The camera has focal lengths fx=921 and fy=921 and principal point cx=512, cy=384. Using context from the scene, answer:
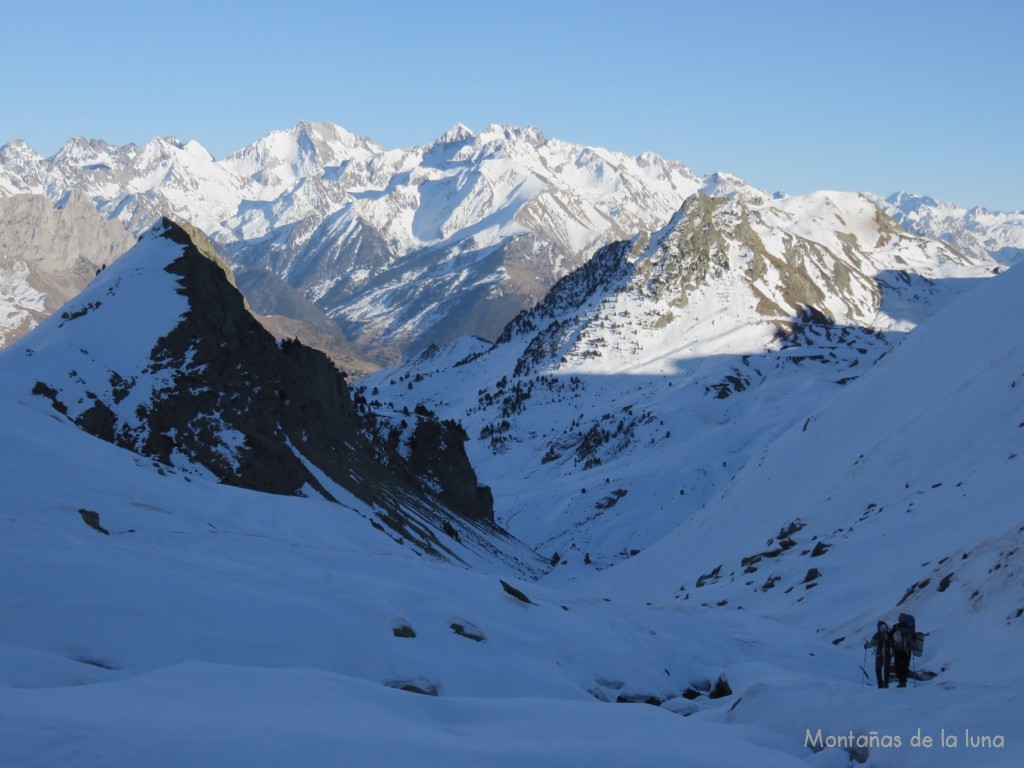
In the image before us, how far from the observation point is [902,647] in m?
16.9

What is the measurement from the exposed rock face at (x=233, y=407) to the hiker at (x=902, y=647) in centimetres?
3472

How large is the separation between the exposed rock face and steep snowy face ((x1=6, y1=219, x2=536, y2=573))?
0.27 ft

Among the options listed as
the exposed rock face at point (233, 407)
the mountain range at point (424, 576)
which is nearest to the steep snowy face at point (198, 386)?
the exposed rock face at point (233, 407)

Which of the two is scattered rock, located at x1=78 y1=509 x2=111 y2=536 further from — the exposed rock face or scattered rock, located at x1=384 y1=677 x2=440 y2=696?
the exposed rock face

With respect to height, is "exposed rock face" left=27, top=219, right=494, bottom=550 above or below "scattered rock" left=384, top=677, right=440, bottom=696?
above

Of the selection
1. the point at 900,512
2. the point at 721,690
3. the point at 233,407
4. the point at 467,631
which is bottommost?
the point at 721,690

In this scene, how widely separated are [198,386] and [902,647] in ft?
134

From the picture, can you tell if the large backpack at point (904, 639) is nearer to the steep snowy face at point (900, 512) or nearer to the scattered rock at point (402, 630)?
the steep snowy face at point (900, 512)

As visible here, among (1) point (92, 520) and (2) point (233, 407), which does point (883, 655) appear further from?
(2) point (233, 407)

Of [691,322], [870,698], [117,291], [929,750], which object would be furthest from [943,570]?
[691,322]

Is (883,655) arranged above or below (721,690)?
above

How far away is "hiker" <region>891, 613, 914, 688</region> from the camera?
664 inches

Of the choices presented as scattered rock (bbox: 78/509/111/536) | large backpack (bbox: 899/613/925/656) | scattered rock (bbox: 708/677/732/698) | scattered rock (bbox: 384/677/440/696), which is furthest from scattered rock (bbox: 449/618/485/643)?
scattered rock (bbox: 78/509/111/536)

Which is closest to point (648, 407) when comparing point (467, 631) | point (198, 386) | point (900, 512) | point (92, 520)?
point (198, 386)
